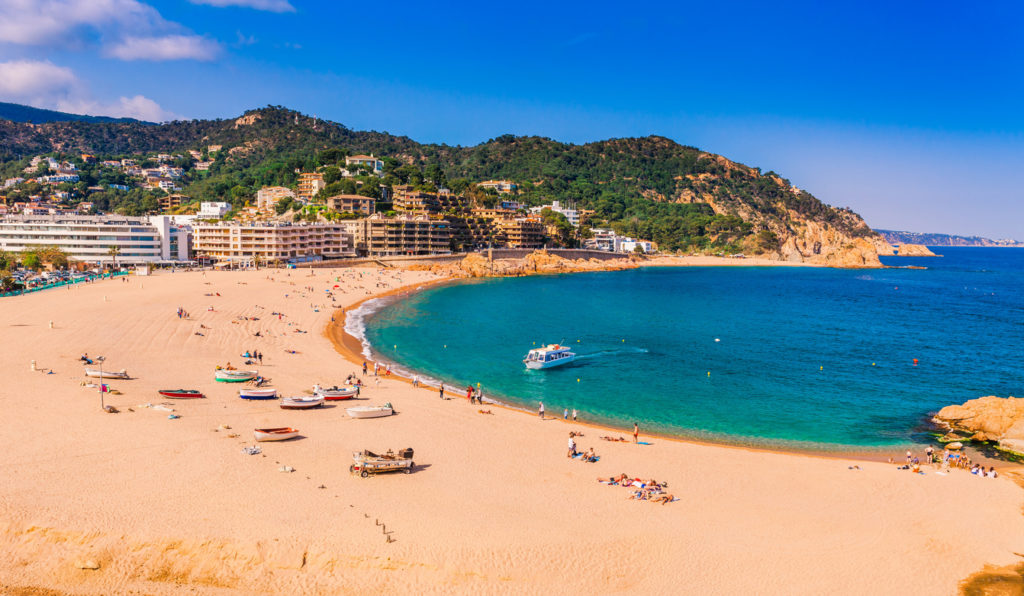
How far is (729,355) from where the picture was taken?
4081 cm

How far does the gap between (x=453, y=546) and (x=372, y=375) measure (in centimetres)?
1878

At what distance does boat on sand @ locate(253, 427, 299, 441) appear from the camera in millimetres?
20234

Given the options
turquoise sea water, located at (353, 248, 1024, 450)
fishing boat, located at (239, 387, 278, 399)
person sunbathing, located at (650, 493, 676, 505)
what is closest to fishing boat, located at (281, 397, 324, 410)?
fishing boat, located at (239, 387, 278, 399)

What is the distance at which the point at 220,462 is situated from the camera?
1811cm

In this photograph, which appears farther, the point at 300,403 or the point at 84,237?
the point at 84,237

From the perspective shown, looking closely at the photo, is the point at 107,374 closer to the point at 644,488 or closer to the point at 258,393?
the point at 258,393

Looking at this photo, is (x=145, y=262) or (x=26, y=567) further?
(x=145, y=262)

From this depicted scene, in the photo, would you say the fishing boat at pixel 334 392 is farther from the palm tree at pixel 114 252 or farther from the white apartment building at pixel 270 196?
the white apartment building at pixel 270 196

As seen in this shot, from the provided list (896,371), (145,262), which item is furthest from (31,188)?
(896,371)

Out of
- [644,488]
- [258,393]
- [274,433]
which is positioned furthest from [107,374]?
[644,488]

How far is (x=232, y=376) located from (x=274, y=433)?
910 centimetres

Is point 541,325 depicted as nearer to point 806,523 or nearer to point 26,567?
point 806,523

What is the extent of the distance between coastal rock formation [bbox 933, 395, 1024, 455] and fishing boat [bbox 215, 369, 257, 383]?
106ft

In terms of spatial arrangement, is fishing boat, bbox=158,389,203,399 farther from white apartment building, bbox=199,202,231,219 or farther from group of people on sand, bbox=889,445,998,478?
white apartment building, bbox=199,202,231,219
